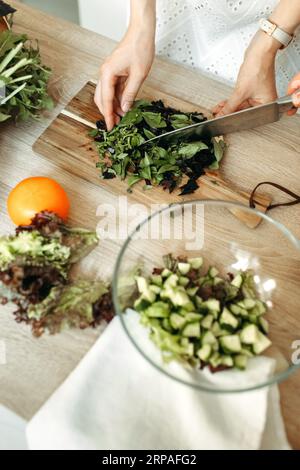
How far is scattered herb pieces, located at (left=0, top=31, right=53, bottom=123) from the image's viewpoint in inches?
47.1

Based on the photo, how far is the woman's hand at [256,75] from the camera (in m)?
1.25

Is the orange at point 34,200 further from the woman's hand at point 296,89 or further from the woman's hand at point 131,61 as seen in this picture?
the woman's hand at point 296,89

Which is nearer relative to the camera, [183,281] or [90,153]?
[183,281]

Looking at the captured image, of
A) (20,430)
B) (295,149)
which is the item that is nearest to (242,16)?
(295,149)

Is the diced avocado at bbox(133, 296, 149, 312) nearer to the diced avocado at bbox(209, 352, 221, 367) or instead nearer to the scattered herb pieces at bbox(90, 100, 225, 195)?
the diced avocado at bbox(209, 352, 221, 367)

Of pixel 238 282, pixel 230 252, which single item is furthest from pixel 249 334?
pixel 230 252

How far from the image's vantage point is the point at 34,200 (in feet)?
3.43

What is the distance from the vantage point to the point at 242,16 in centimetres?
133

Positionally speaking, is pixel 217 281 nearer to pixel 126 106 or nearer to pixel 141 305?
pixel 141 305

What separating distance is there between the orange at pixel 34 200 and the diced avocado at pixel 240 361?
54cm

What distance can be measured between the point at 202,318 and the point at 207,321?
0.01 metres

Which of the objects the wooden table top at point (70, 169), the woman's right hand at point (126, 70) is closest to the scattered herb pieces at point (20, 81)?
the wooden table top at point (70, 169)

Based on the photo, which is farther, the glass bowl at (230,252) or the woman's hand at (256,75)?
the woman's hand at (256,75)
